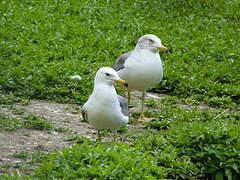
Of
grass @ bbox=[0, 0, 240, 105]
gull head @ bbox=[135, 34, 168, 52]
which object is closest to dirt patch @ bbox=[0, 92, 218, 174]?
grass @ bbox=[0, 0, 240, 105]

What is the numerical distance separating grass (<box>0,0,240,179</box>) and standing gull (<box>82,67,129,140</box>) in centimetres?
30

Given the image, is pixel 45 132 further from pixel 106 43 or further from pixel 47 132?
pixel 106 43

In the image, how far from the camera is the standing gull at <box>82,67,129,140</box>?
7488mm

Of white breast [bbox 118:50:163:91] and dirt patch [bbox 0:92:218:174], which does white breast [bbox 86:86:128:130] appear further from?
white breast [bbox 118:50:163:91]

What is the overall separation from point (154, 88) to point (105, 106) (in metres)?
3.39

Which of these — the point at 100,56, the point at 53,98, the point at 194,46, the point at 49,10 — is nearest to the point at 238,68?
the point at 194,46

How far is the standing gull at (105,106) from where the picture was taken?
7.49m

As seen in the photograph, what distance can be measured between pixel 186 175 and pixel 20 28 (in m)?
6.49

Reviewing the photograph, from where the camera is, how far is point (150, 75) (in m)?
9.17

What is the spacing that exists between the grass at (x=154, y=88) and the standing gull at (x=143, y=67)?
21.9 inches

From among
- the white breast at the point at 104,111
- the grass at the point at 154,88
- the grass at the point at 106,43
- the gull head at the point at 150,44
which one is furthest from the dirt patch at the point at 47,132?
the gull head at the point at 150,44

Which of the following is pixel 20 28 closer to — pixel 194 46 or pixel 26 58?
pixel 26 58

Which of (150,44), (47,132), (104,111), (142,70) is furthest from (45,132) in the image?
(150,44)

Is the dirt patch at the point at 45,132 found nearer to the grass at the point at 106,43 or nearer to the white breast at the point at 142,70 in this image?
the grass at the point at 106,43
